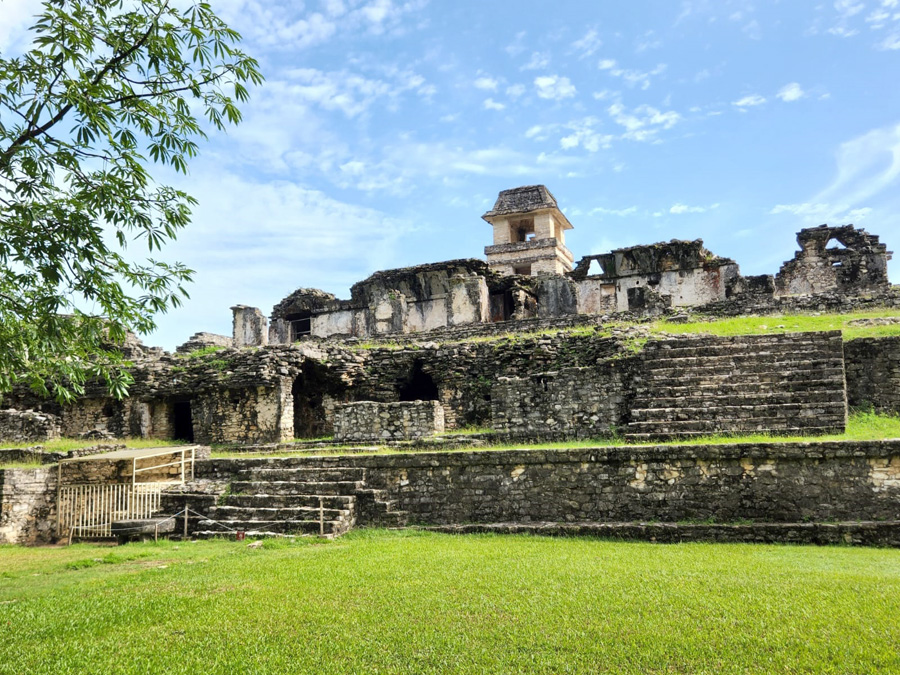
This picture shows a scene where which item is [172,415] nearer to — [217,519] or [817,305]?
[217,519]

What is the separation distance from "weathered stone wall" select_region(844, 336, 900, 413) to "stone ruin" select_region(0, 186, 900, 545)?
3cm

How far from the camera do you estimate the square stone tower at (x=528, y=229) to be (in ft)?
108

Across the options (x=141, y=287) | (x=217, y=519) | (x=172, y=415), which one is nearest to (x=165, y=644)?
(x=141, y=287)

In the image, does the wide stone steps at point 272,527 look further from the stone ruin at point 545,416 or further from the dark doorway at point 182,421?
the dark doorway at point 182,421

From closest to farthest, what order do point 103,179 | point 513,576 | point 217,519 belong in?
point 103,179 → point 513,576 → point 217,519

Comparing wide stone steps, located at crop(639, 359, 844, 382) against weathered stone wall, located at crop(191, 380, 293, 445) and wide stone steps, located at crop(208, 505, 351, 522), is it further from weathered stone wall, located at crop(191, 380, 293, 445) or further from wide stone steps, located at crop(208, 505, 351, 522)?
weathered stone wall, located at crop(191, 380, 293, 445)

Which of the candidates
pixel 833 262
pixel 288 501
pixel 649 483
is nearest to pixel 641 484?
pixel 649 483

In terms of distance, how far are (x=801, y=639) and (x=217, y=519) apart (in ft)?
27.7

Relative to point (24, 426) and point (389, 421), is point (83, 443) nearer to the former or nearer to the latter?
point (24, 426)

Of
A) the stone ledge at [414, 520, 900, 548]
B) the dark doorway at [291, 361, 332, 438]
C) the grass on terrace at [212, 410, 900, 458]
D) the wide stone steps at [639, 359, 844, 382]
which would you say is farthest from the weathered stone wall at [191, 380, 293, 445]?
the wide stone steps at [639, 359, 844, 382]

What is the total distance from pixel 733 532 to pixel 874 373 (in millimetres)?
5618

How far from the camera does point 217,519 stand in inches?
419

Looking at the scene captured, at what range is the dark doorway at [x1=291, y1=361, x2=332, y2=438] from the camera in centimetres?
1700

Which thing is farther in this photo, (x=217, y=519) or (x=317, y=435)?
(x=317, y=435)
